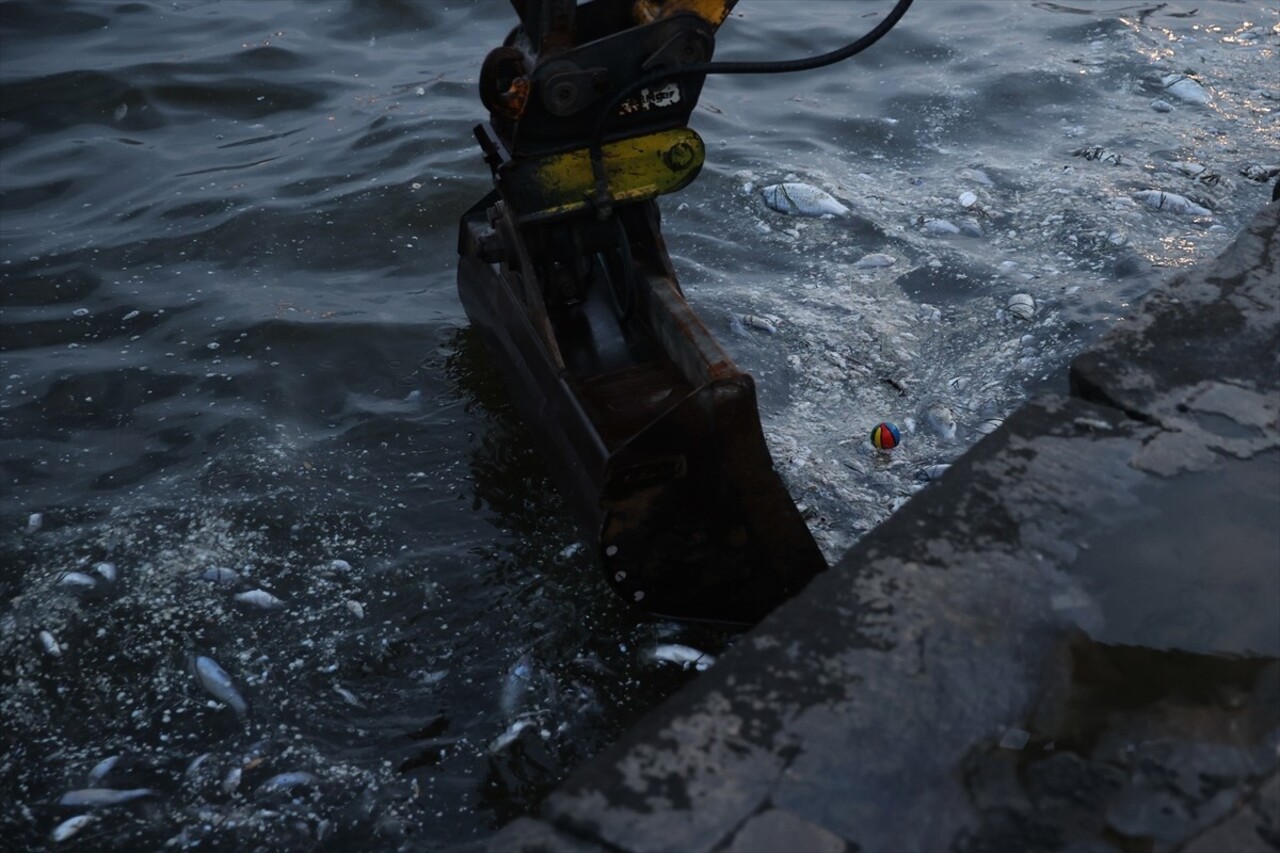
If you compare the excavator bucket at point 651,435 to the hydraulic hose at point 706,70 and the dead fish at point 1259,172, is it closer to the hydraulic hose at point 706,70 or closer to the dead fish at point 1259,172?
the hydraulic hose at point 706,70

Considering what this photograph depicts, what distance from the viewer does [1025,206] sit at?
5.37m

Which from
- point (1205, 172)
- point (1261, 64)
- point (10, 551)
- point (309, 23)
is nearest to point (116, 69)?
point (309, 23)

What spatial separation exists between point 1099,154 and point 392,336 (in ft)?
11.0

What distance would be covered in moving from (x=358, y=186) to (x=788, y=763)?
4662 mm

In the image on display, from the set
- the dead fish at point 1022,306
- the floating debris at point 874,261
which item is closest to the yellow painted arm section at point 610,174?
the dead fish at point 1022,306

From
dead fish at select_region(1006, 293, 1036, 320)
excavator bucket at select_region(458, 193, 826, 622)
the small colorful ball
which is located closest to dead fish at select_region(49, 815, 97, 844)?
excavator bucket at select_region(458, 193, 826, 622)

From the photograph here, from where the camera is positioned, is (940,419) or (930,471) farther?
(940,419)

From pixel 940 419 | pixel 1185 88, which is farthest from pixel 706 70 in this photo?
pixel 1185 88

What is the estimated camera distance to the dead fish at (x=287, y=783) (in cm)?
278

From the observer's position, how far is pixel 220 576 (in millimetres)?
3461

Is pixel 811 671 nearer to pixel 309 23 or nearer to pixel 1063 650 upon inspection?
pixel 1063 650

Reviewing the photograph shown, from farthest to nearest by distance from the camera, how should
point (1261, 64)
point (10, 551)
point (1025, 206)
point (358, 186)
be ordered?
1. point (1261, 64)
2. point (358, 186)
3. point (1025, 206)
4. point (10, 551)

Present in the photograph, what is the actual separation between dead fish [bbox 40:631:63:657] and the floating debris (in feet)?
10.5

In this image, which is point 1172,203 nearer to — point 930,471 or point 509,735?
point 930,471
